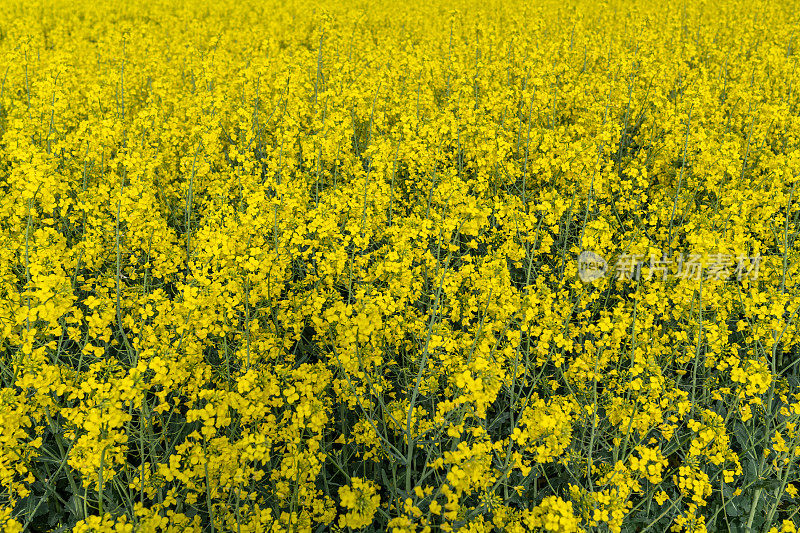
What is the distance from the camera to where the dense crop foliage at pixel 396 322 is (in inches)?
114

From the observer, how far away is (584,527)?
2824 millimetres

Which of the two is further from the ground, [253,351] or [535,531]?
[253,351]

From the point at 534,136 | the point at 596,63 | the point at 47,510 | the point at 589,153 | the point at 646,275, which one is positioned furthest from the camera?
the point at 596,63

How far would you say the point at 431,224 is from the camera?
423cm

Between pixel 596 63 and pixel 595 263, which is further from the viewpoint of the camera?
pixel 596 63

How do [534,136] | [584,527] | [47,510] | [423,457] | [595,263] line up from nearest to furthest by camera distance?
[584,527] → [47,510] → [423,457] → [595,263] → [534,136]

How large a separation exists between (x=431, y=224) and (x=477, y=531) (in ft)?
7.30

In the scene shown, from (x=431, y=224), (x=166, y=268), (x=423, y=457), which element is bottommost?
(x=423, y=457)

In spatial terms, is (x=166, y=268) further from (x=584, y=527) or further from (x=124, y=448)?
(x=584, y=527)

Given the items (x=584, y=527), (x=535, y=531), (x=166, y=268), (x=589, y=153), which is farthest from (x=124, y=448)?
(x=589, y=153)

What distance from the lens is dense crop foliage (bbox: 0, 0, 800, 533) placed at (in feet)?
9.52

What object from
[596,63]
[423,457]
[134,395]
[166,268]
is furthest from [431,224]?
[596,63]

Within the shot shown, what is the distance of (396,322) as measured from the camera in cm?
354

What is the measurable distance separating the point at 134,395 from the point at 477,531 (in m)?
1.67
